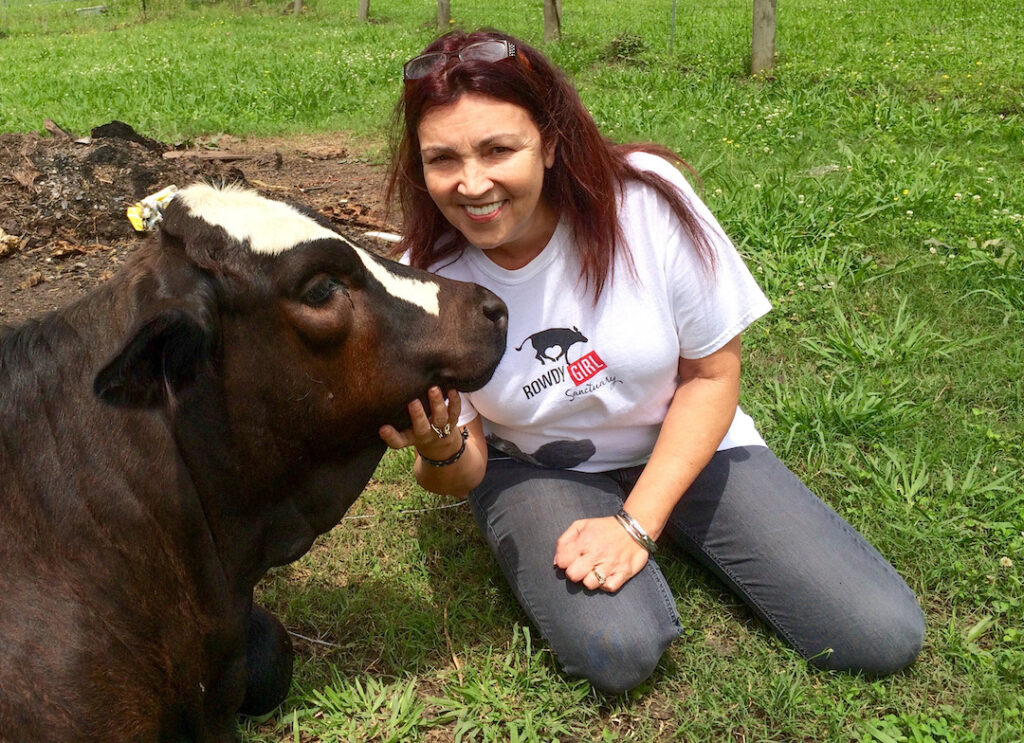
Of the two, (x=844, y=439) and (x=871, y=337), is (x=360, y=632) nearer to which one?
(x=844, y=439)

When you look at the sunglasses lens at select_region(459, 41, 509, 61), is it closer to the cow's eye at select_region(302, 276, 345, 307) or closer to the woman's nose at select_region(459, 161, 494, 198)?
the woman's nose at select_region(459, 161, 494, 198)

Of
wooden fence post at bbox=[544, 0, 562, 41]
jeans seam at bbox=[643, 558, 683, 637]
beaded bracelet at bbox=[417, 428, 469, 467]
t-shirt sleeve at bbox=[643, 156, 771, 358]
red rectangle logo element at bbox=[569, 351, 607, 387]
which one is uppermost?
t-shirt sleeve at bbox=[643, 156, 771, 358]

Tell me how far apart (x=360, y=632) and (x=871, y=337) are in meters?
2.62

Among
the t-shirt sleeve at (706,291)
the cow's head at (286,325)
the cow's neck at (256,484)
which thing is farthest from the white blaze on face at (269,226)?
the t-shirt sleeve at (706,291)

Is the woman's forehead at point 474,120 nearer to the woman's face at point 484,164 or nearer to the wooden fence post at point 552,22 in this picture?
the woman's face at point 484,164

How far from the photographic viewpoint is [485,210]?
2549 millimetres

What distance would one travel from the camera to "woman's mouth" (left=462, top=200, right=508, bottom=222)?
254 cm

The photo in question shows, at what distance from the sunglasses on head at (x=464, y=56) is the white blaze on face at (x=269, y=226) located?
0.58 meters

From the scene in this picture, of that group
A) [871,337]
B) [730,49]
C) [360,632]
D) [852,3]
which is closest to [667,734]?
[360,632]

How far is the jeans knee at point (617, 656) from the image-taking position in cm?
263

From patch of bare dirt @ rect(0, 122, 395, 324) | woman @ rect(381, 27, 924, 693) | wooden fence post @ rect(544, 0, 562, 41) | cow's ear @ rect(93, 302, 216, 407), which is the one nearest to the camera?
cow's ear @ rect(93, 302, 216, 407)

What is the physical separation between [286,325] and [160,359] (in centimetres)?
27

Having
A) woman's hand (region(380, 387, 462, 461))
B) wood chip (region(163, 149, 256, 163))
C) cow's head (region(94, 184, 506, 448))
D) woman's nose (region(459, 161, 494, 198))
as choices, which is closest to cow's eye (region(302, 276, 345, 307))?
cow's head (region(94, 184, 506, 448))

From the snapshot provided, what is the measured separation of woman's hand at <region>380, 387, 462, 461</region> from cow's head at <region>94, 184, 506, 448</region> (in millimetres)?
A: 30
